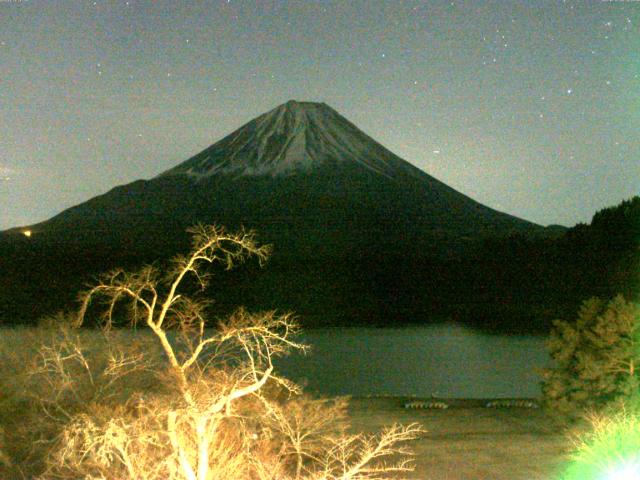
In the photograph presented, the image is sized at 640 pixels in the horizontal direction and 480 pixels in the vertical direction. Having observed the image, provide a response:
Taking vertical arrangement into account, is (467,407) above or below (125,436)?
below

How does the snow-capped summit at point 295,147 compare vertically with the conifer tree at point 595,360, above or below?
above

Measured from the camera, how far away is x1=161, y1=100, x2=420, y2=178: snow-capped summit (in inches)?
3652

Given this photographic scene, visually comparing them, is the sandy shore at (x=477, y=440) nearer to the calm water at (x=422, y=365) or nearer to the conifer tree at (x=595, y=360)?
the conifer tree at (x=595, y=360)

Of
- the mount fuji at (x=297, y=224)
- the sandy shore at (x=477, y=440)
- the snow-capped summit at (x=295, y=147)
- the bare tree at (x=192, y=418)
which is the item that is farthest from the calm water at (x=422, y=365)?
the snow-capped summit at (x=295, y=147)

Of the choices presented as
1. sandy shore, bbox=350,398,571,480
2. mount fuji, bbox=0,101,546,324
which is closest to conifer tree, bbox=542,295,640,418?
sandy shore, bbox=350,398,571,480

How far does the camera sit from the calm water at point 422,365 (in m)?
27.0

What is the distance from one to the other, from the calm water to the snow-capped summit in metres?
49.3

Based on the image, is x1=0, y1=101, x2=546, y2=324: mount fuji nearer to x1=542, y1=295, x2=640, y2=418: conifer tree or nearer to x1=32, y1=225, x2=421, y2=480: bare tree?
x1=542, y1=295, x2=640, y2=418: conifer tree

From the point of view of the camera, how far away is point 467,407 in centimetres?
1880

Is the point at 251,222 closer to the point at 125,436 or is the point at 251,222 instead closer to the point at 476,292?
the point at 476,292

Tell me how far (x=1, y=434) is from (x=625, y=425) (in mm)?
7668

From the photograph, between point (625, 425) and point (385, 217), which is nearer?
point (625, 425)

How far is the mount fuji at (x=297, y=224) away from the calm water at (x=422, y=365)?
689 inches

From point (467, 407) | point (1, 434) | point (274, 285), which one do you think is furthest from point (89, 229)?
point (1, 434)
